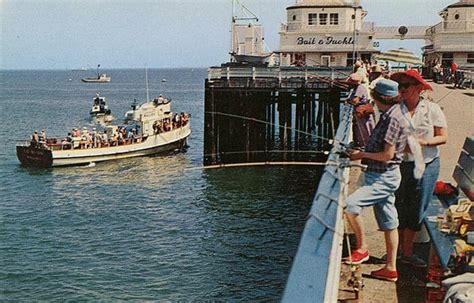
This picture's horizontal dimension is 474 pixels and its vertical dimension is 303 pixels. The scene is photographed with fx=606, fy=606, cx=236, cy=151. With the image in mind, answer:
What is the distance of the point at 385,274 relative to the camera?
194 inches

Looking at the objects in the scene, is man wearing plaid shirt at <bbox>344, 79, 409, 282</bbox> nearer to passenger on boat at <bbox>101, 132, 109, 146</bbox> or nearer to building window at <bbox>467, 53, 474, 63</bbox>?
passenger on boat at <bbox>101, 132, 109, 146</bbox>

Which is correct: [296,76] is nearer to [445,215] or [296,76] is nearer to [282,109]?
[282,109]

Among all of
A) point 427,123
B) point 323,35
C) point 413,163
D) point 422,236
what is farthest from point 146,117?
point 413,163

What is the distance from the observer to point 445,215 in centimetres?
548

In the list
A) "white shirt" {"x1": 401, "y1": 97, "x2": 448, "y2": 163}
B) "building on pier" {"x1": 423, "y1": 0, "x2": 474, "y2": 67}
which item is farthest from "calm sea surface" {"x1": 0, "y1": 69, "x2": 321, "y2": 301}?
"building on pier" {"x1": 423, "y1": 0, "x2": 474, "y2": 67}

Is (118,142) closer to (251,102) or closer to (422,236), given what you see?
(251,102)

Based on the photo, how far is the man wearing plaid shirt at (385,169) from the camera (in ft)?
15.6

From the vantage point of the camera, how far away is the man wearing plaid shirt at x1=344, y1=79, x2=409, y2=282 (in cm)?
476

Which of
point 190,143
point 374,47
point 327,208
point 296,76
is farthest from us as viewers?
point 190,143

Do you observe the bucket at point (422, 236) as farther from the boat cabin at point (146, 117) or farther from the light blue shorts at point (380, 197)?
the boat cabin at point (146, 117)

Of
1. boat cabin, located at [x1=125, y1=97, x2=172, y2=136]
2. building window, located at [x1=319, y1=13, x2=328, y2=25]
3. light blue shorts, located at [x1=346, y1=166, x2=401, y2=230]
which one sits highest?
building window, located at [x1=319, y1=13, x2=328, y2=25]

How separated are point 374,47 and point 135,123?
16154 mm

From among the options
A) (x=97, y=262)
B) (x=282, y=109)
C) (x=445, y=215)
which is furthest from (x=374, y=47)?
(x=445, y=215)

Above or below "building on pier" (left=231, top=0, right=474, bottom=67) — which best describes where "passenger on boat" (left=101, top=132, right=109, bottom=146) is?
below
